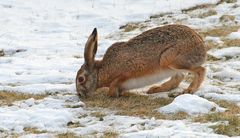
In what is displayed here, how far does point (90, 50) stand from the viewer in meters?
8.27

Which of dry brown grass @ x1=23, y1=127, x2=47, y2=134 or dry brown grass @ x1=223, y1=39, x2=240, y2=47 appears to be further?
dry brown grass @ x1=223, y1=39, x2=240, y2=47

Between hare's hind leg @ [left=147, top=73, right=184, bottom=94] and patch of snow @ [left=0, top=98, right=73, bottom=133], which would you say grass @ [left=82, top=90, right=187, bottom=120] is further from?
patch of snow @ [left=0, top=98, right=73, bottom=133]

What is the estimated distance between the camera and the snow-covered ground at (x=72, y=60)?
21.9 ft

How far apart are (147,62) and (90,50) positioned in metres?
0.84

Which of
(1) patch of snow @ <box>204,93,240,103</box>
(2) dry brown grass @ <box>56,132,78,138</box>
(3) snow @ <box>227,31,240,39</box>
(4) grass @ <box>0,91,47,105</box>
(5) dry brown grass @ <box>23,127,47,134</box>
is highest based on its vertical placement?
(3) snow @ <box>227,31,240,39</box>

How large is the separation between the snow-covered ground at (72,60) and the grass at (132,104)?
167mm

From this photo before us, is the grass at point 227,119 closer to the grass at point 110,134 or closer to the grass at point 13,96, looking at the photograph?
the grass at point 110,134

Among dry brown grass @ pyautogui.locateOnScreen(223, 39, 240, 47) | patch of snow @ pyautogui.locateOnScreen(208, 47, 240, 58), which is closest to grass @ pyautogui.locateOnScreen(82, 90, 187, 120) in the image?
patch of snow @ pyautogui.locateOnScreen(208, 47, 240, 58)

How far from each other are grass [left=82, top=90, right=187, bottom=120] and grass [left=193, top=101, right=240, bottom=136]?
0.30 m

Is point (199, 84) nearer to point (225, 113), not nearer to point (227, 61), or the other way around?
point (225, 113)

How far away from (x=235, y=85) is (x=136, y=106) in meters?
1.81

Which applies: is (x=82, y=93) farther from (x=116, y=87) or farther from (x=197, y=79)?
(x=197, y=79)

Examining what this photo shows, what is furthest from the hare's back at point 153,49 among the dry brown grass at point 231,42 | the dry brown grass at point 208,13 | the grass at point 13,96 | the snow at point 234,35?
the dry brown grass at point 208,13

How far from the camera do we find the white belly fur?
8141 mm
